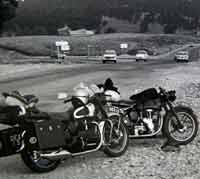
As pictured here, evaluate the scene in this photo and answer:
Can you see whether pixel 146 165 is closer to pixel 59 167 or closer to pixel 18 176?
pixel 59 167

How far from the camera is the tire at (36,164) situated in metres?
5.38

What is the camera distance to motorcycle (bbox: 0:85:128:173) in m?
5.28

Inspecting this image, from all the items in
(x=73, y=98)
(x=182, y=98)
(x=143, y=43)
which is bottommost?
(x=143, y=43)

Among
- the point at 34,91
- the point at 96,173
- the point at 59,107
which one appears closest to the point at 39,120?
the point at 96,173

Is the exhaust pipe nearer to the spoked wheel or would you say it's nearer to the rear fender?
the rear fender

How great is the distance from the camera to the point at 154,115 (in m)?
6.82

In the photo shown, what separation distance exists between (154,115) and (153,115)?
20mm

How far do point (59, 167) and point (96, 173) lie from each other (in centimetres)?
65

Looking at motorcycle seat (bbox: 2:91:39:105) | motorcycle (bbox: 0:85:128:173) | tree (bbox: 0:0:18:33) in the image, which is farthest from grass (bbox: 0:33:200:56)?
motorcycle seat (bbox: 2:91:39:105)

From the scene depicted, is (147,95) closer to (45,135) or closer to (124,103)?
(124,103)

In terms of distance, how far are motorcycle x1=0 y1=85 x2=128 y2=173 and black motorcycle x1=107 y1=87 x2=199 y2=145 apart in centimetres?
58

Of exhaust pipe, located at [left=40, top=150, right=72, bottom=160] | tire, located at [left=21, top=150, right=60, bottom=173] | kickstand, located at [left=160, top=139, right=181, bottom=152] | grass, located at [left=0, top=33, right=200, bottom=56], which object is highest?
exhaust pipe, located at [left=40, top=150, right=72, bottom=160]

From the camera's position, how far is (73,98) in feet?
19.0

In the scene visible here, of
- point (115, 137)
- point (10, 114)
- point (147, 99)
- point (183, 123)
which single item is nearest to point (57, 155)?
point (10, 114)
